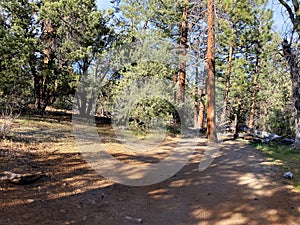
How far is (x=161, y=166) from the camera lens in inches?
239

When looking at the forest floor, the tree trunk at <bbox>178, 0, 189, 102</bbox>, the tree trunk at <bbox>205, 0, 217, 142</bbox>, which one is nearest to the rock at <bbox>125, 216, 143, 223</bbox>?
the forest floor

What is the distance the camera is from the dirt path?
3.16 m

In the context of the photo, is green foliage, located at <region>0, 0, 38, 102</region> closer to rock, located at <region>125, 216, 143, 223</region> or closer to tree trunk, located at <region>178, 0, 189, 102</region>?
tree trunk, located at <region>178, 0, 189, 102</region>

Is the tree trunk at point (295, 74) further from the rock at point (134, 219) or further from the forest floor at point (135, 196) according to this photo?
the rock at point (134, 219)

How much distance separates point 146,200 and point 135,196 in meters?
0.21

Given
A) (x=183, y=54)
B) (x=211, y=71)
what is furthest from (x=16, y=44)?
(x=211, y=71)

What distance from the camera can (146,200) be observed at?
3.97m

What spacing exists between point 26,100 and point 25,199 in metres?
12.0

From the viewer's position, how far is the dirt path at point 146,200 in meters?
3.16

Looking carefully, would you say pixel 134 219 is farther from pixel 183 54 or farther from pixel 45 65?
pixel 45 65

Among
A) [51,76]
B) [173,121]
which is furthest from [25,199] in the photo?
[51,76]

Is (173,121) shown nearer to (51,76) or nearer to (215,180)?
(51,76)

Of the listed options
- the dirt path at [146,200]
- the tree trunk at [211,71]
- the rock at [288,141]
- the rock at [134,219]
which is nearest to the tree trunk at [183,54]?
the tree trunk at [211,71]

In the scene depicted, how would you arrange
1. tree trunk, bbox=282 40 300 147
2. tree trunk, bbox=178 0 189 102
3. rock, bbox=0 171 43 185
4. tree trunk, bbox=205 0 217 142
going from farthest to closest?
1. tree trunk, bbox=178 0 189 102
2. tree trunk, bbox=282 40 300 147
3. tree trunk, bbox=205 0 217 142
4. rock, bbox=0 171 43 185
